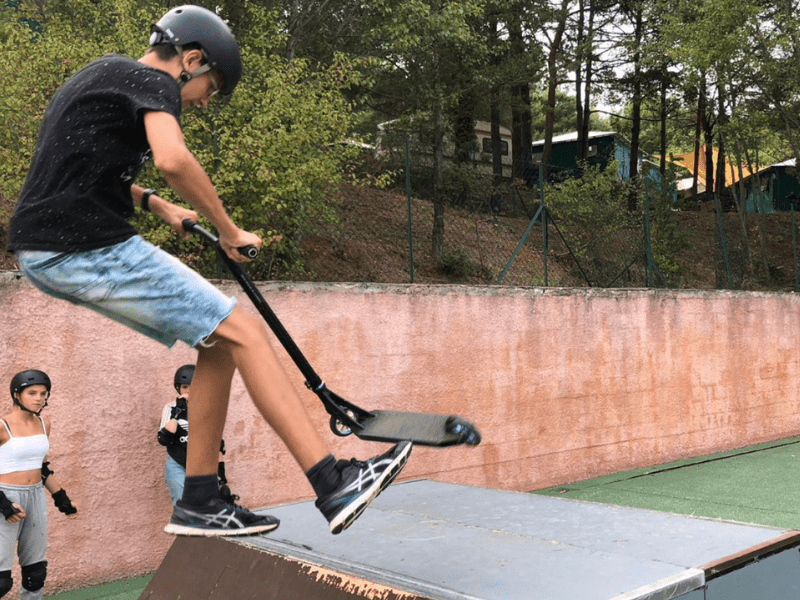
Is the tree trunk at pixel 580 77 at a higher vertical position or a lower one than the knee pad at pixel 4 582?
higher

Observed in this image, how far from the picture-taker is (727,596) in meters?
3.33

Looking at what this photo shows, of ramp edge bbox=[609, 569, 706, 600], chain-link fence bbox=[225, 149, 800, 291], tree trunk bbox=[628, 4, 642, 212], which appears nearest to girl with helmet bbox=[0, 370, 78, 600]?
ramp edge bbox=[609, 569, 706, 600]

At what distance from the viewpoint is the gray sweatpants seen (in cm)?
467

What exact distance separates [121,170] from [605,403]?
7900mm

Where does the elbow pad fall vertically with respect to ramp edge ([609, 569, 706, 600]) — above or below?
above

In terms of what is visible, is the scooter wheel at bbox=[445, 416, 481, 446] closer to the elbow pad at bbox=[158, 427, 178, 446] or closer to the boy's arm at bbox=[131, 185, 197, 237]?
the boy's arm at bbox=[131, 185, 197, 237]

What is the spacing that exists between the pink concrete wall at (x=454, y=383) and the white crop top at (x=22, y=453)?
0.69 meters

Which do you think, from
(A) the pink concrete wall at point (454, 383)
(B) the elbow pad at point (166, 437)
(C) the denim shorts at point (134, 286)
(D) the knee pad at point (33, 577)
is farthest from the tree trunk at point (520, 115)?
(C) the denim shorts at point (134, 286)

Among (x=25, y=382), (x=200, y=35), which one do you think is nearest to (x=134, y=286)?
(x=200, y=35)

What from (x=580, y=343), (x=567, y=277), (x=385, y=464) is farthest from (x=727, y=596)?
(x=567, y=277)

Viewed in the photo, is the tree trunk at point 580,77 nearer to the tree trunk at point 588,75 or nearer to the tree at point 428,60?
the tree trunk at point 588,75

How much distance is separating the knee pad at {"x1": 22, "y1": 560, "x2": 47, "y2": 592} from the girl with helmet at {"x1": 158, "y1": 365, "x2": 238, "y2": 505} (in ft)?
3.58

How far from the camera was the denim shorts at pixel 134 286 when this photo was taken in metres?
2.56

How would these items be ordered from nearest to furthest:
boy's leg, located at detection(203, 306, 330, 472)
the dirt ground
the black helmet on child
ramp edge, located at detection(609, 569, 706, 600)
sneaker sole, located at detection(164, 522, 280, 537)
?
boy's leg, located at detection(203, 306, 330, 472) < sneaker sole, located at detection(164, 522, 280, 537) < ramp edge, located at detection(609, 569, 706, 600) < the black helmet on child < the dirt ground
